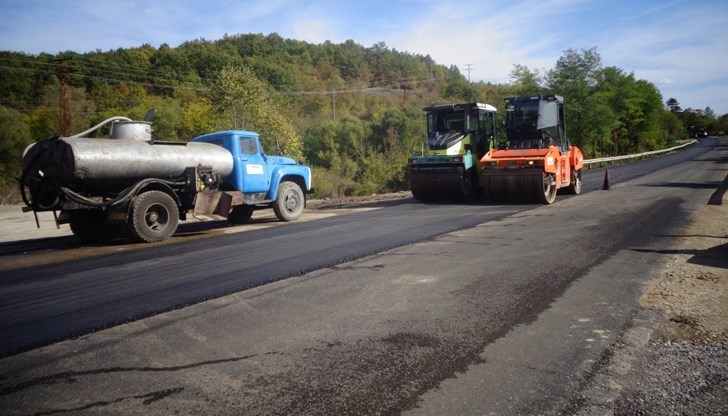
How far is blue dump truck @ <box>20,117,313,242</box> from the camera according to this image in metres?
8.87

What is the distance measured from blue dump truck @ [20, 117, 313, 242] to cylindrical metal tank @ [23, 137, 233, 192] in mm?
17

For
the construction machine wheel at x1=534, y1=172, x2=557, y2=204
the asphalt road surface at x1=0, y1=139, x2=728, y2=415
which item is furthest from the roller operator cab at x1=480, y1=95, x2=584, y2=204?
the asphalt road surface at x1=0, y1=139, x2=728, y2=415

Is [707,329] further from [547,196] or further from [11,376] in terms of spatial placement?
[547,196]

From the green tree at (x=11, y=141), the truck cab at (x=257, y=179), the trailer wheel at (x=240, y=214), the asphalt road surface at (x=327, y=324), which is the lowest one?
the asphalt road surface at (x=327, y=324)

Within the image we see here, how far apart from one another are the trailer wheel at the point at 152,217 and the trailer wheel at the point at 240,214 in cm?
268

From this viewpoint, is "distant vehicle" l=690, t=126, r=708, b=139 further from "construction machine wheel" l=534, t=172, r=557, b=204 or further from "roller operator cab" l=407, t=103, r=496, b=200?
"construction machine wheel" l=534, t=172, r=557, b=204

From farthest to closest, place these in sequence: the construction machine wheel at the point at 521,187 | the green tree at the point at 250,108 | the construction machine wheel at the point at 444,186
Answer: the green tree at the point at 250,108 < the construction machine wheel at the point at 444,186 < the construction machine wheel at the point at 521,187

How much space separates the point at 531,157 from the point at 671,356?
9.90 metres

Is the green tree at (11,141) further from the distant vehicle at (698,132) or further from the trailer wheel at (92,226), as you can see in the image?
the distant vehicle at (698,132)

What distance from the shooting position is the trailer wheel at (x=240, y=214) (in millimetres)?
12523

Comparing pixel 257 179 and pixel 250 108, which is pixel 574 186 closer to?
pixel 257 179

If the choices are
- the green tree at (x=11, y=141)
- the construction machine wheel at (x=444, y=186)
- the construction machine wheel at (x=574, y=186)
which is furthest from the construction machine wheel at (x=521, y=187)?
the green tree at (x=11, y=141)

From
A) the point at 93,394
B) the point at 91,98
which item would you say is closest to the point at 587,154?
the point at 93,394

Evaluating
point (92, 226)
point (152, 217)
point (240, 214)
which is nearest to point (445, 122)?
point (240, 214)
